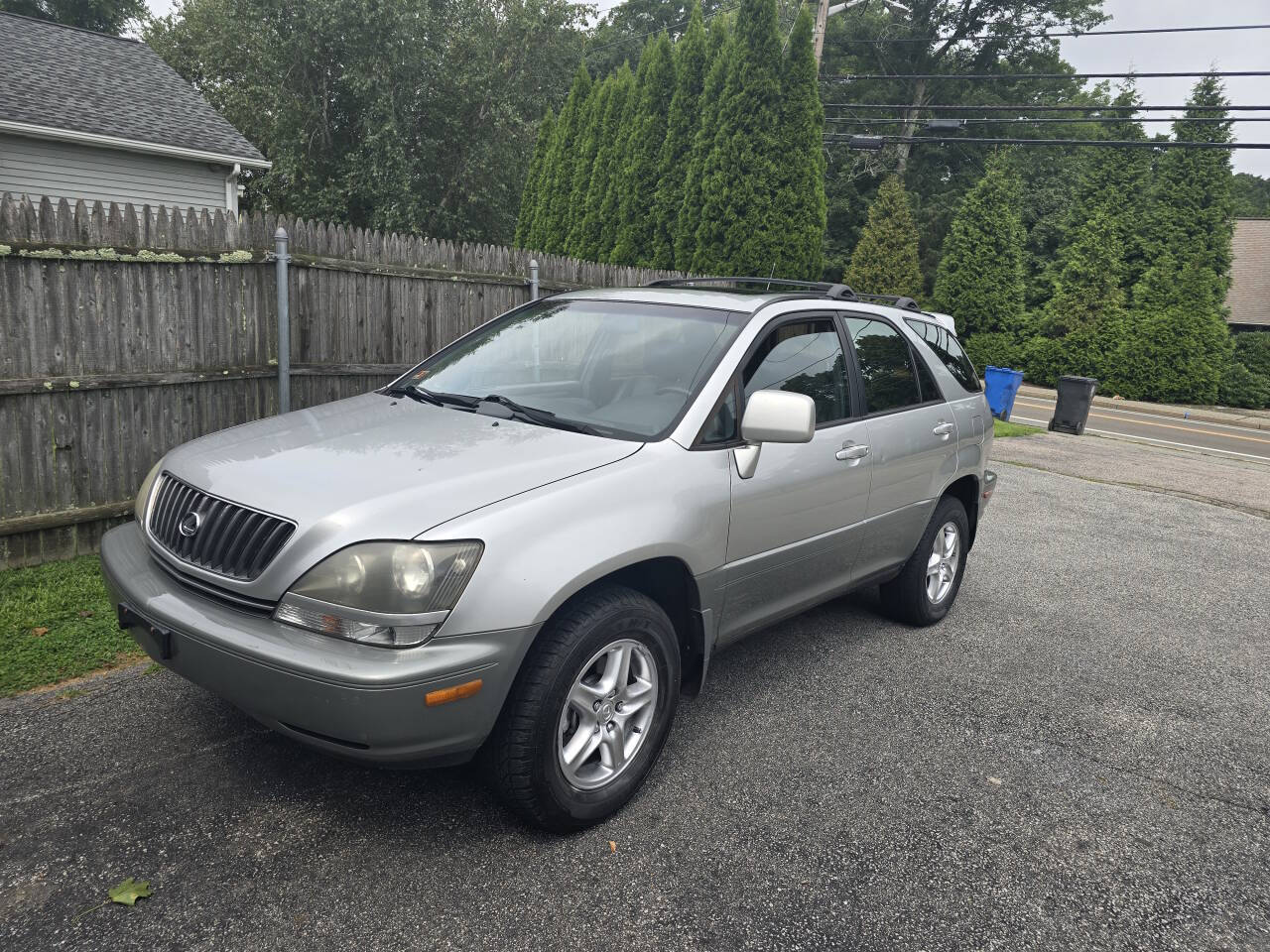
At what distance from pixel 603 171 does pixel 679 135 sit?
2281 mm

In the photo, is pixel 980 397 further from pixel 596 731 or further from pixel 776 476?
pixel 596 731

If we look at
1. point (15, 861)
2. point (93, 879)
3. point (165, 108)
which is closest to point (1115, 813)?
point (93, 879)

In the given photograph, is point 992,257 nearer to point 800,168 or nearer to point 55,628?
point 800,168

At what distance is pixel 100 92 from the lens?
49.4 feet

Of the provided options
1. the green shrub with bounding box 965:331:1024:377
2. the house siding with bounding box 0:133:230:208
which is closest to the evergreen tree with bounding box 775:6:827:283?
the house siding with bounding box 0:133:230:208

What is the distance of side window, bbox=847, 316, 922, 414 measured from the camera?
14.0 feet

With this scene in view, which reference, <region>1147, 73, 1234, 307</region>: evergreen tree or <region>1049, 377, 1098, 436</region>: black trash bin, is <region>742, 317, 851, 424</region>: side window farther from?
<region>1147, 73, 1234, 307</region>: evergreen tree

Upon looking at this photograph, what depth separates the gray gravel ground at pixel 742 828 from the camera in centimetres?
247

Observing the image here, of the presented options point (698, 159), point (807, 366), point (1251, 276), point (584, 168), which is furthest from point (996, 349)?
point (807, 366)

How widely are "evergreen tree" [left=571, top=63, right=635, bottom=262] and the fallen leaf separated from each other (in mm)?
17801

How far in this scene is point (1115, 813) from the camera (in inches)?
125

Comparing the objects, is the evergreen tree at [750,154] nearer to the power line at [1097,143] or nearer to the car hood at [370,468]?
the power line at [1097,143]

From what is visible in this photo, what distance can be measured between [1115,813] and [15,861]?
3590 millimetres

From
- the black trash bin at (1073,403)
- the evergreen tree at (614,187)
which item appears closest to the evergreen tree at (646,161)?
the evergreen tree at (614,187)
